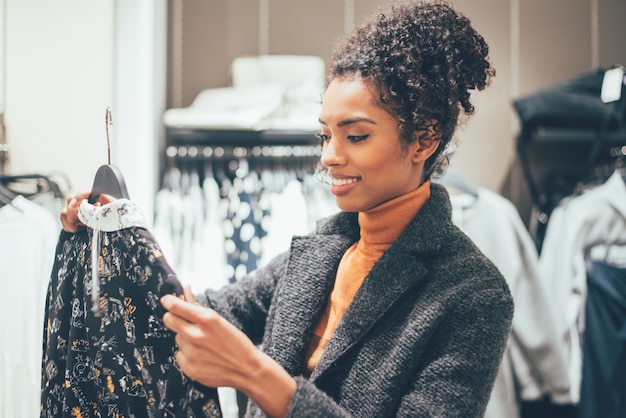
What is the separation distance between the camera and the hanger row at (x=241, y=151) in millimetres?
1759

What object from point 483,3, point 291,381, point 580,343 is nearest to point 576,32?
point 483,3

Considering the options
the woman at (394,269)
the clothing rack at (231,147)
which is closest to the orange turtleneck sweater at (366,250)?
the woman at (394,269)

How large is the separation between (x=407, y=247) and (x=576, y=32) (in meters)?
1.88

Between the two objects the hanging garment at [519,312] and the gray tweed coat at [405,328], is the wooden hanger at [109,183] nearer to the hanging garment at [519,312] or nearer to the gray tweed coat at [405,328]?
the gray tweed coat at [405,328]

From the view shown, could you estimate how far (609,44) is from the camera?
7.50ft

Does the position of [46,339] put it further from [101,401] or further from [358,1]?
[358,1]

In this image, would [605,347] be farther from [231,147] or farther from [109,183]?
[109,183]

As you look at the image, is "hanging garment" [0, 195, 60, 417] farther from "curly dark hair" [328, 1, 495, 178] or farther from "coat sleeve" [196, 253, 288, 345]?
"curly dark hair" [328, 1, 495, 178]

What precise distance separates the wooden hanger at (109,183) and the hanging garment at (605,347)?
1.52m

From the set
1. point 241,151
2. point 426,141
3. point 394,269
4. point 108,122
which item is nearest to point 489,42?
point 241,151

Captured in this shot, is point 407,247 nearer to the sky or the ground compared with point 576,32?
nearer to the ground

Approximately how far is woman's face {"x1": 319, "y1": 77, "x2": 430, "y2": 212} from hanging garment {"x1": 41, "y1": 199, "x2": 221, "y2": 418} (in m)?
0.29

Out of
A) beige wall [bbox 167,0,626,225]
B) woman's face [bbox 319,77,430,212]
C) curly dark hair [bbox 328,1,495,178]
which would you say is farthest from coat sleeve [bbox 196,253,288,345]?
beige wall [bbox 167,0,626,225]

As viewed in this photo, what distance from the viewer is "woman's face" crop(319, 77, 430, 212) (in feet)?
2.65
